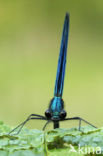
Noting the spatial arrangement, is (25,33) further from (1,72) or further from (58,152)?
(58,152)

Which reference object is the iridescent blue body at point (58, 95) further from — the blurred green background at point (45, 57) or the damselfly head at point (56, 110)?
the blurred green background at point (45, 57)

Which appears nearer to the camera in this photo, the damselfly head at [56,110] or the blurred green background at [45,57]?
the damselfly head at [56,110]

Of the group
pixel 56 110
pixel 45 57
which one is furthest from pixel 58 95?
pixel 45 57

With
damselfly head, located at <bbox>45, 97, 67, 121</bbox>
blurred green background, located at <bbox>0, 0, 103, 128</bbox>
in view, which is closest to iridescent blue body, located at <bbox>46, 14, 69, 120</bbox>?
damselfly head, located at <bbox>45, 97, 67, 121</bbox>

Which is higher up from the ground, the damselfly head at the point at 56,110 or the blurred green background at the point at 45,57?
the blurred green background at the point at 45,57

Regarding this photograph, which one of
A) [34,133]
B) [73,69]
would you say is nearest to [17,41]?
[73,69]

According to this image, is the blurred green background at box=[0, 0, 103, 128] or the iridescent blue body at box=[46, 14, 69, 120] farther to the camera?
the blurred green background at box=[0, 0, 103, 128]

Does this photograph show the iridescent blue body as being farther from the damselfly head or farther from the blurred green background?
the blurred green background

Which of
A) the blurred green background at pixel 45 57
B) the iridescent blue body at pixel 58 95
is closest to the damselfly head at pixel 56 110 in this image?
the iridescent blue body at pixel 58 95

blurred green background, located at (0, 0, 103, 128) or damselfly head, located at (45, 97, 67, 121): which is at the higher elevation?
blurred green background, located at (0, 0, 103, 128)
